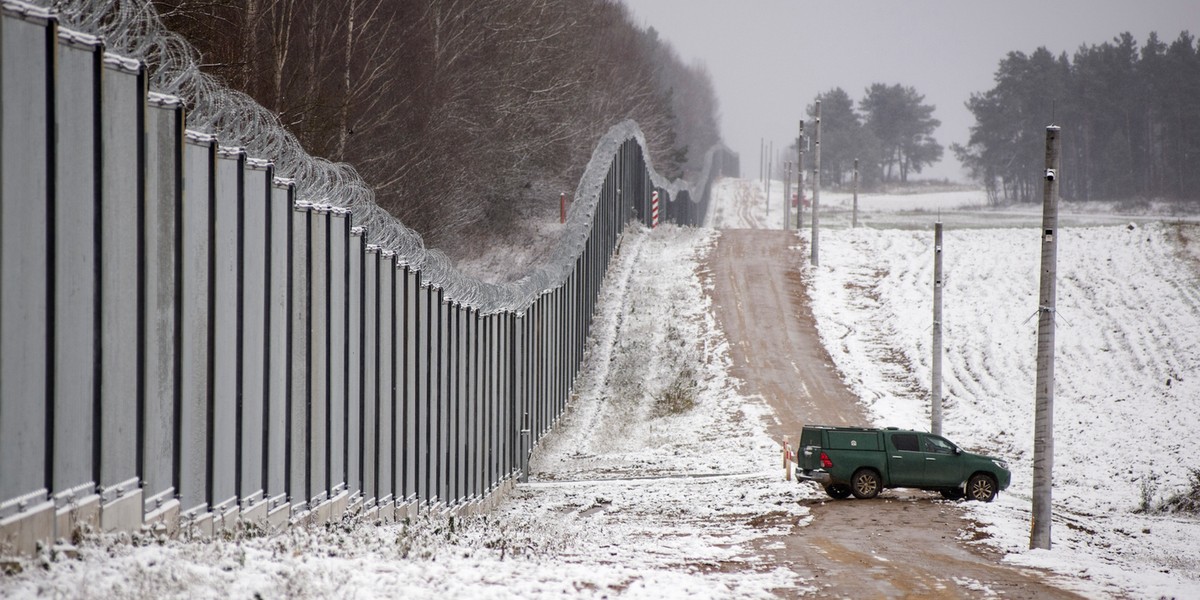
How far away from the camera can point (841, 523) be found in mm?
19703

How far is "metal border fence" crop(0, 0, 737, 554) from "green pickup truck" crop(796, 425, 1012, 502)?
8.72m

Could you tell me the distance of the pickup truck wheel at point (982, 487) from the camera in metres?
22.9

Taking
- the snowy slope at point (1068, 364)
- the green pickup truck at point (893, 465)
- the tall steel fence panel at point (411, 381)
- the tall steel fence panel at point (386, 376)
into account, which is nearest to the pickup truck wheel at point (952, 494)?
the green pickup truck at point (893, 465)

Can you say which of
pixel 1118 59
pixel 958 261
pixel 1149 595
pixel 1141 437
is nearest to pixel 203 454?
pixel 1149 595

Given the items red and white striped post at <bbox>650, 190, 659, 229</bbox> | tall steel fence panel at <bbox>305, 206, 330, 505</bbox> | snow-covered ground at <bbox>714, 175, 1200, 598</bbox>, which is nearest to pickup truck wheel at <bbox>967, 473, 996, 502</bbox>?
snow-covered ground at <bbox>714, 175, 1200, 598</bbox>

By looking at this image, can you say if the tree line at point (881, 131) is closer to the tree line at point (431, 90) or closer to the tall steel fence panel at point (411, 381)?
the tree line at point (431, 90)

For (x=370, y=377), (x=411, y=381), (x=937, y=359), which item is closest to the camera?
(x=370, y=377)

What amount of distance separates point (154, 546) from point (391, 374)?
847cm

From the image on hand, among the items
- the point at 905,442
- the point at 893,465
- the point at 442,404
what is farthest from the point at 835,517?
the point at 442,404

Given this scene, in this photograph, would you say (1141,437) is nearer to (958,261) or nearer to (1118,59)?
(958,261)

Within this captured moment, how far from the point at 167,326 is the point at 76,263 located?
4.74 feet

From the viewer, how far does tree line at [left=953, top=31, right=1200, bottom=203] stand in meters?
99.6

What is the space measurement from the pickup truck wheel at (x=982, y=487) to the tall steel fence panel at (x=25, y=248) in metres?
18.5

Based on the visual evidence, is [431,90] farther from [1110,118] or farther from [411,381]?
[1110,118]
